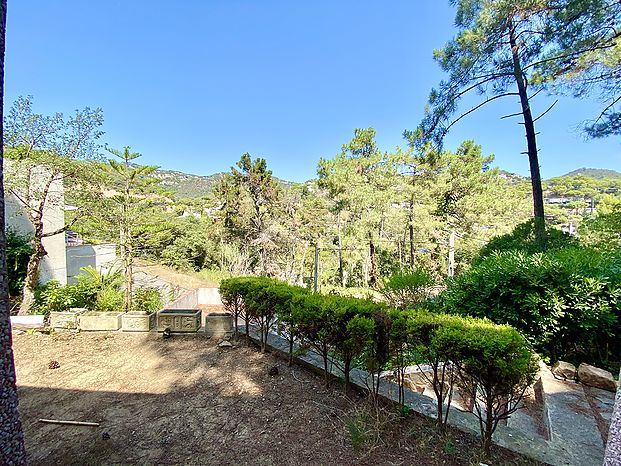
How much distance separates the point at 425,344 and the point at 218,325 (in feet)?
10.2

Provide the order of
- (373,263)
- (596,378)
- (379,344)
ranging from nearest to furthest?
(379,344)
(596,378)
(373,263)

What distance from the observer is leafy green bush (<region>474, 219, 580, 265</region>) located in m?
5.18

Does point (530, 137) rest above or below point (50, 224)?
above

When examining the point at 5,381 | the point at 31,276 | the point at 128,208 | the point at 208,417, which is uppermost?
the point at 128,208

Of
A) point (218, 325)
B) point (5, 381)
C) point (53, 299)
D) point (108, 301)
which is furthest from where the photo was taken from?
point (108, 301)

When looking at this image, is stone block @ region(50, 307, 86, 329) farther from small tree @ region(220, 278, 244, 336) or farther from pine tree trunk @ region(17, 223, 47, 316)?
small tree @ region(220, 278, 244, 336)

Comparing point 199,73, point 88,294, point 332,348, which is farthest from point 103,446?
point 199,73

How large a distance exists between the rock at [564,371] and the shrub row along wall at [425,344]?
1.37 metres

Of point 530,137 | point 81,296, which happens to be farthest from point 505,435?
point 81,296

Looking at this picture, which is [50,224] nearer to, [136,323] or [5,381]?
[136,323]

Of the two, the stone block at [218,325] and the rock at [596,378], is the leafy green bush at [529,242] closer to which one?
the rock at [596,378]

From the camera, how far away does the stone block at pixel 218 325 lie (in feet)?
13.4

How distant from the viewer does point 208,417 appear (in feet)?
7.19

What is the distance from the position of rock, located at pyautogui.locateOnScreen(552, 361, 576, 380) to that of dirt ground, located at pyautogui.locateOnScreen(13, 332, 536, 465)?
1.90 m
